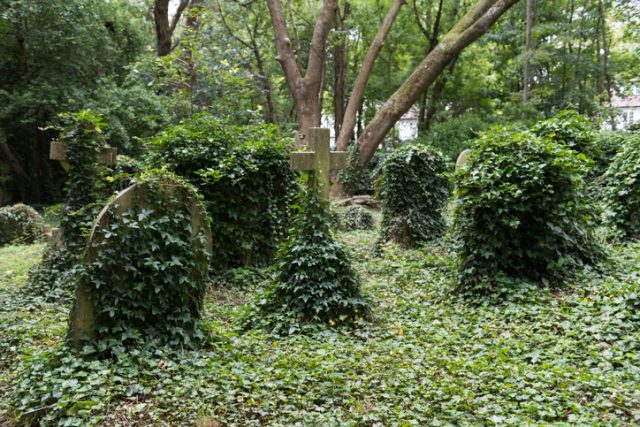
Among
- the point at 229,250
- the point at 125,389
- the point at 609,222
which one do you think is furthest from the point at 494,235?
the point at 125,389

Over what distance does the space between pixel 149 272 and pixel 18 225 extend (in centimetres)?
987

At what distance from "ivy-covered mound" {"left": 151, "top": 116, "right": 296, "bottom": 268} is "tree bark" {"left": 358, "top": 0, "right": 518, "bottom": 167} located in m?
7.20

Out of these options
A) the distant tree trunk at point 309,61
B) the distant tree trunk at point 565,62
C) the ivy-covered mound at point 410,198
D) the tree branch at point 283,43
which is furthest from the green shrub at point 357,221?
the distant tree trunk at point 565,62

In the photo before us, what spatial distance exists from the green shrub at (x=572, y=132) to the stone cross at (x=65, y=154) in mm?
5945

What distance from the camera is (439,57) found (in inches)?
533

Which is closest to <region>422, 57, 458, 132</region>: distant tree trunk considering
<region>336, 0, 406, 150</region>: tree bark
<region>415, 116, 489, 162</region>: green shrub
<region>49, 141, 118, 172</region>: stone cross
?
<region>415, 116, 489, 162</region>: green shrub

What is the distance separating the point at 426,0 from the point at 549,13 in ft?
18.6

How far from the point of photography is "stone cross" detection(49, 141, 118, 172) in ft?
21.9

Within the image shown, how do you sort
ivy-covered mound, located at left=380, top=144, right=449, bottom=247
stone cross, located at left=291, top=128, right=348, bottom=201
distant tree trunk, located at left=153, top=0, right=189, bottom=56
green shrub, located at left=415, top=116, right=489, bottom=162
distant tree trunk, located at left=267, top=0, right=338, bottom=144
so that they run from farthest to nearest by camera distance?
1. green shrub, located at left=415, top=116, right=489, bottom=162
2. distant tree trunk, located at left=153, top=0, right=189, bottom=56
3. distant tree trunk, located at left=267, top=0, right=338, bottom=144
4. ivy-covered mound, located at left=380, top=144, right=449, bottom=247
5. stone cross, located at left=291, top=128, right=348, bottom=201

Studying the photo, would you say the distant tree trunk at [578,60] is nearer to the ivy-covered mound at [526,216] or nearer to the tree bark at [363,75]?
the tree bark at [363,75]

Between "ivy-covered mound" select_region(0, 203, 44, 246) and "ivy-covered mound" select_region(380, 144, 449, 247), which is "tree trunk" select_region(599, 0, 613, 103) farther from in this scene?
"ivy-covered mound" select_region(0, 203, 44, 246)

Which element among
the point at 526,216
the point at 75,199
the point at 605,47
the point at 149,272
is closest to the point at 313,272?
the point at 149,272

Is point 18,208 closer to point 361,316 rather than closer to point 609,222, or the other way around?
point 361,316

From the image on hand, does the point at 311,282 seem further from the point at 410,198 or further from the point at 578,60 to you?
the point at 578,60
